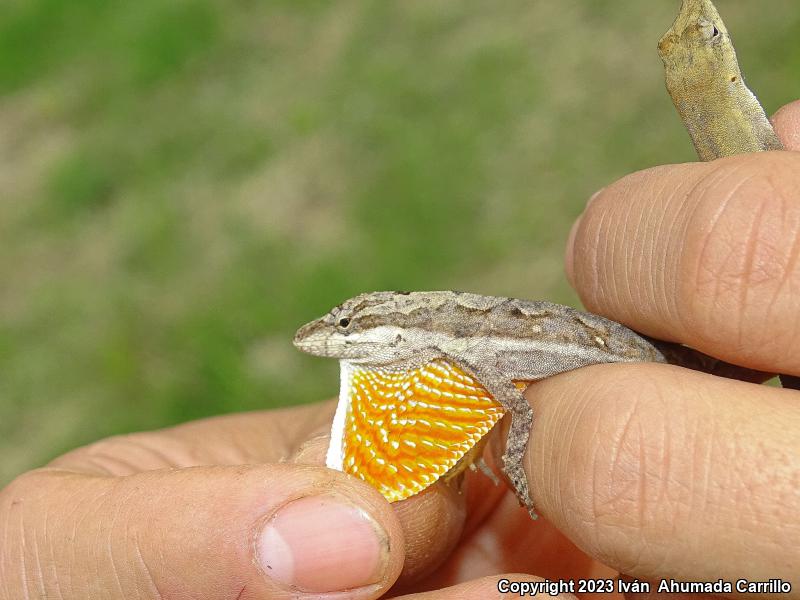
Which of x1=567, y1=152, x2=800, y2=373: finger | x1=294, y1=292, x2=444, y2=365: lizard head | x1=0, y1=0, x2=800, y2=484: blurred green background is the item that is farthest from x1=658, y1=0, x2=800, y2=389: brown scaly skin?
x1=0, y1=0, x2=800, y2=484: blurred green background

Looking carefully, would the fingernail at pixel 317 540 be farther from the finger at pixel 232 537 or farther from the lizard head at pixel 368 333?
the lizard head at pixel 368 333

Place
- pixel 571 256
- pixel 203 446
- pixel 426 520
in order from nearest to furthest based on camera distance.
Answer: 1. pixel 426 520
2. pixel 571 256
3. pixel 203 446

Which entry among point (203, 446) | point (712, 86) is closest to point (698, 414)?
point (712, 86)

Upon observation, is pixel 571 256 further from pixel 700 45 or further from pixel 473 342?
pixel 700 45

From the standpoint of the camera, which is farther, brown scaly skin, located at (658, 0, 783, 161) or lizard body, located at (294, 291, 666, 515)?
brown scaly skin, located at (658, 0, 783, 161)

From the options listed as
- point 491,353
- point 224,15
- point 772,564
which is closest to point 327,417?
point 491,353

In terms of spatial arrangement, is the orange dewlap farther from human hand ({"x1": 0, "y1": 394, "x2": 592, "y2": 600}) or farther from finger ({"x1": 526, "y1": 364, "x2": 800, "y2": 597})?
finger ({"x1": 526, "y1": 364, "x2": 800, "y2": 597})
